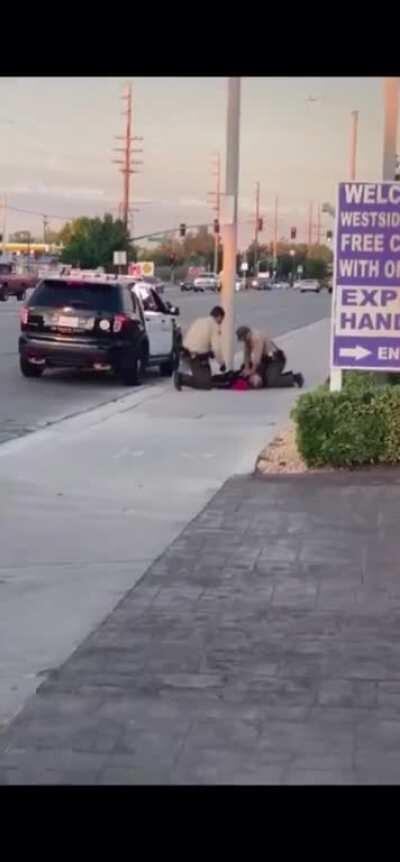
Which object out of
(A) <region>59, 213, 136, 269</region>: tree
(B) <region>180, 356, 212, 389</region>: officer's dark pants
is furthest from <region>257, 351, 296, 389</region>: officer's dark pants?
(A) <region>59, 213, 136, 269</region>: tree

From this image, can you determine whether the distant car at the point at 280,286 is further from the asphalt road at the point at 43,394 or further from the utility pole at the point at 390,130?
the utility pole at the point at 390,130

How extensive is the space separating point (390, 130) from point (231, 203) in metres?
9.24

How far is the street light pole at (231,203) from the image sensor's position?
79.8 feet

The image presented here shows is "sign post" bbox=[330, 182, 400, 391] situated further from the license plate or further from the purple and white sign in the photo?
the license plate

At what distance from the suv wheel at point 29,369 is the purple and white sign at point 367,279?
33.8ft

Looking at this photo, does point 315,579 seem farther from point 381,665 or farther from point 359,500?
point 359,500

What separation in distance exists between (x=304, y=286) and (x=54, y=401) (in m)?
100

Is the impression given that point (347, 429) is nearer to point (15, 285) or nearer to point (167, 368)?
point (167, 368)

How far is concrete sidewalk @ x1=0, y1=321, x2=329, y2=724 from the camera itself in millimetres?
7555

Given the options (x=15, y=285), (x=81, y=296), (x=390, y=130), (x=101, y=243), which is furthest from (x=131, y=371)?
(x=101, y=243)

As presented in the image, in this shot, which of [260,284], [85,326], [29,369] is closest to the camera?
[85,326]

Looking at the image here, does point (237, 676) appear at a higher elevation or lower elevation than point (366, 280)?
lower

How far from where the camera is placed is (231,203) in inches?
968

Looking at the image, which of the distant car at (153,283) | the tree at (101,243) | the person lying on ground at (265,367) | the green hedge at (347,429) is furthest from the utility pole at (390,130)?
the tree at (101,243)
